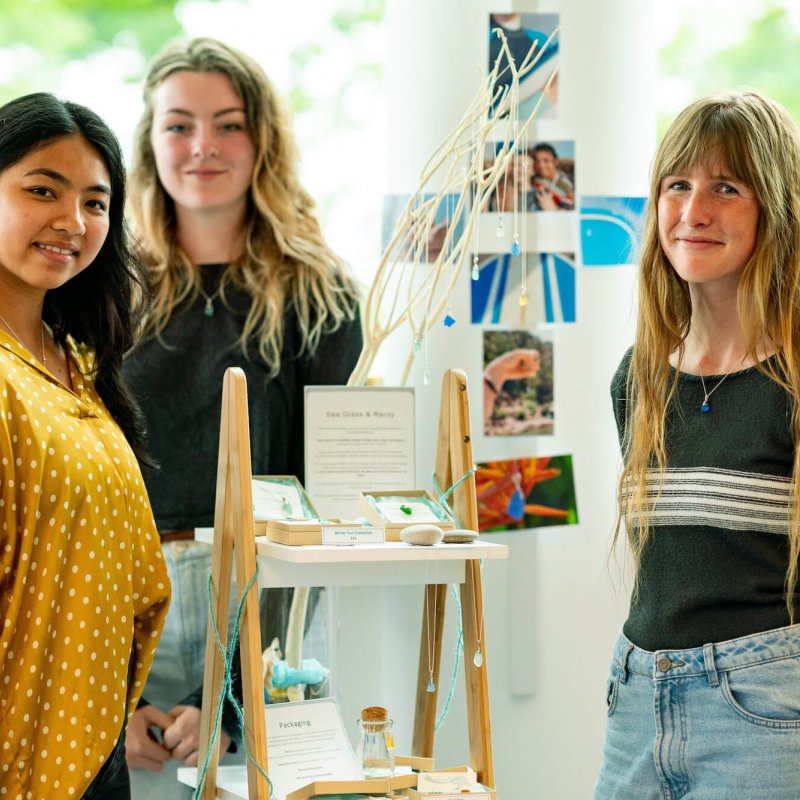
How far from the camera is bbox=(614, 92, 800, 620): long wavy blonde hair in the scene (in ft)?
5.24

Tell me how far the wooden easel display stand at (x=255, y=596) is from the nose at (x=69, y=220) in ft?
1.00

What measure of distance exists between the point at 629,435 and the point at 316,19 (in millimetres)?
2420

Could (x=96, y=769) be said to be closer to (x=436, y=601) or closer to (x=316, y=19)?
(x=436, y=601)

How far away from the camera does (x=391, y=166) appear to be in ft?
7.52

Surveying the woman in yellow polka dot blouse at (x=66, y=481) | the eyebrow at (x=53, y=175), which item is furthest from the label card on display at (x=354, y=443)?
the eyebrow at (x=53, y=175)

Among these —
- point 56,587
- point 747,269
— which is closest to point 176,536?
point 56,587

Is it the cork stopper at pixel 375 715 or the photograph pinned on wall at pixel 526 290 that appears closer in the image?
the cork stopper at pixel 375 715

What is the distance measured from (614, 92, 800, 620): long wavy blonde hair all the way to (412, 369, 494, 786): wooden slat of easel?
0.86 feet

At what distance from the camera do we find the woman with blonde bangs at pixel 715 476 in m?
1.50

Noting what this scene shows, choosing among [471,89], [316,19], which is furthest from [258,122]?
[316,19]

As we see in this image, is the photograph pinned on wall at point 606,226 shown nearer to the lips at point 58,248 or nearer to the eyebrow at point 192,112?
the eyebrow at point 192,112

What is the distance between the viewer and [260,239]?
2.37 meters

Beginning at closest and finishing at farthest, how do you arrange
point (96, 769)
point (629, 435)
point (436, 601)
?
point (96, 769) < point (629, 435) < point (436, 601)

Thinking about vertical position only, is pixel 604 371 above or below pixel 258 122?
below
